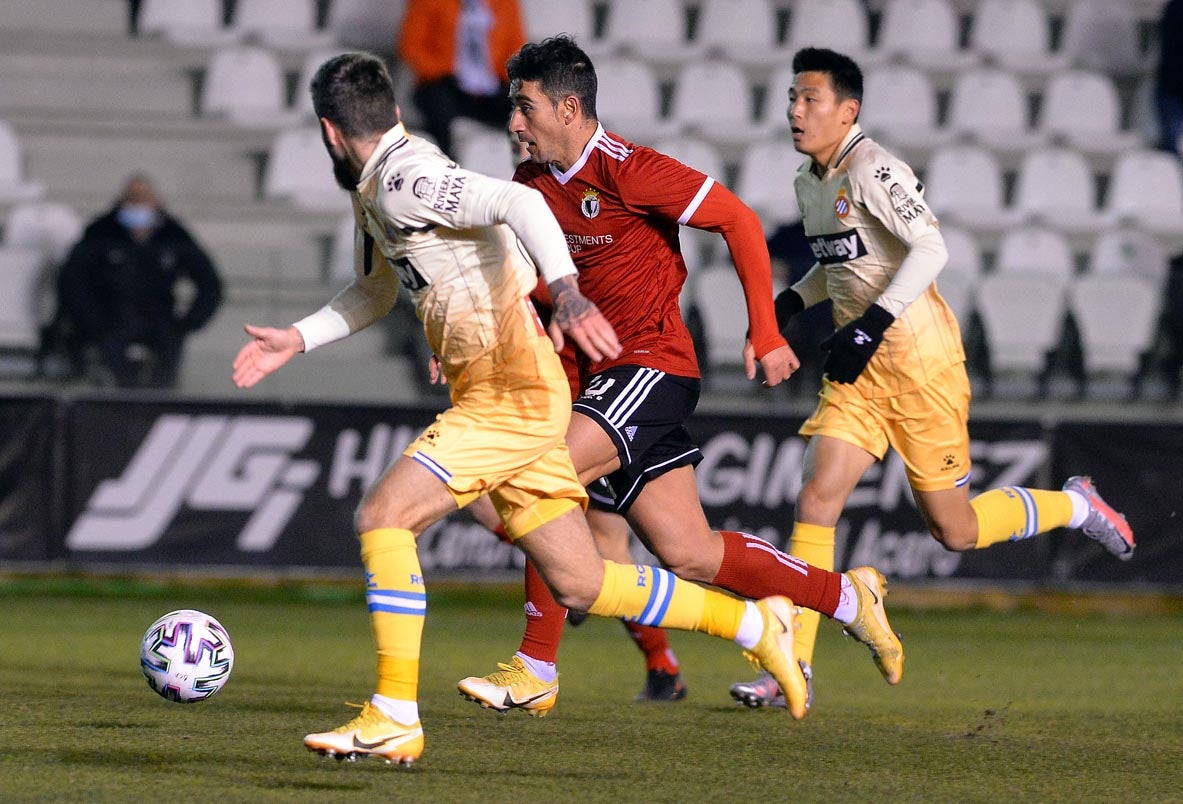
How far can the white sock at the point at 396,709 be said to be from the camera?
4.26 metres

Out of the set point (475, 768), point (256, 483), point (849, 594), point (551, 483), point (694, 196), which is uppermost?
point (694, 196)

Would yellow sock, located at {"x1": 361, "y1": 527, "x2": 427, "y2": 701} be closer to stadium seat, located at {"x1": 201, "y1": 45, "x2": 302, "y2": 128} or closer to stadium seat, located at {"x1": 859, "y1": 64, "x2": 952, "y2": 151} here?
stadium seat, located at {"x1": 201, "y1": 45, "x2": 302, "y2": 128}

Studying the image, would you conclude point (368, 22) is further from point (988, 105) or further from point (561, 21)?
point (988, 105)

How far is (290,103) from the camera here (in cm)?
1391

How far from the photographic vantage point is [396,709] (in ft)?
14.0

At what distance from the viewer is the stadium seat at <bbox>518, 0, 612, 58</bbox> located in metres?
14.0

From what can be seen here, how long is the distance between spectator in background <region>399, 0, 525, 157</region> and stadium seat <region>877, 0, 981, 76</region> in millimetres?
3589

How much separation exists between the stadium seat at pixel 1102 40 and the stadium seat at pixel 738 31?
269 centimetres

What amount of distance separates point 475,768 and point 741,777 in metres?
0.76

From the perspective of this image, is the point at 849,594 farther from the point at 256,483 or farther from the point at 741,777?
the point at 256,483

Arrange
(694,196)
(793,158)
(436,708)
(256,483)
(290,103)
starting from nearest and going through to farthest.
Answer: (694,196)
(436,708)
(256,483)
(793,158)
(290,103)

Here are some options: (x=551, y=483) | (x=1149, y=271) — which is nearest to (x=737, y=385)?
(x=1149, y=271)

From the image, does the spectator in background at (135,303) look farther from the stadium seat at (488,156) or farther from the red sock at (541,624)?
the red sock at (541,624)

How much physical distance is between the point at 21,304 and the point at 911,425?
20.4 feet
